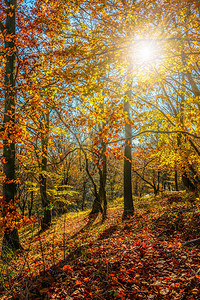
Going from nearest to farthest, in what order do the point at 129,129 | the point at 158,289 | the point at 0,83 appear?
the point at 158,289, the point at 0,83, the point at 129,129

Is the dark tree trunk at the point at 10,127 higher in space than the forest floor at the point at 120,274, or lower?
higher

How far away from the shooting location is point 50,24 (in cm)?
659

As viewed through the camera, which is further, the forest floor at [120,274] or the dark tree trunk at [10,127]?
the dark tree trunk at [10,127]

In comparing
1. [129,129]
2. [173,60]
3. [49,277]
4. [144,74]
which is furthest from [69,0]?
[49,277]

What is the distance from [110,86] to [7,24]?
5342 millimetres

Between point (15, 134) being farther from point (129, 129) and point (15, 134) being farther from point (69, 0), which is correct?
point (129, 129)

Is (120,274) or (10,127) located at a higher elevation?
(10,127)

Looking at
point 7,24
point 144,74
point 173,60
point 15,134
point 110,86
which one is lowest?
point 15,134

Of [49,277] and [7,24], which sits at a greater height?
[7,24]

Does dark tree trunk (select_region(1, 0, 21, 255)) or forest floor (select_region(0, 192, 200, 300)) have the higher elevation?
dark tree trunk (select_region(1, 0, 21, 255))

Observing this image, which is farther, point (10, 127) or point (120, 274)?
point (10, 127)

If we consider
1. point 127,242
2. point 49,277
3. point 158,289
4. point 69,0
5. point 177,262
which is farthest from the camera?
point 69,0

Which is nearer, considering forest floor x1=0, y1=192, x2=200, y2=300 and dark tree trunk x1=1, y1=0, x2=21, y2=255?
forest floor x1=0, y1=192, x2=200, y2=300

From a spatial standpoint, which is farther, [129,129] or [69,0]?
[129,129]
